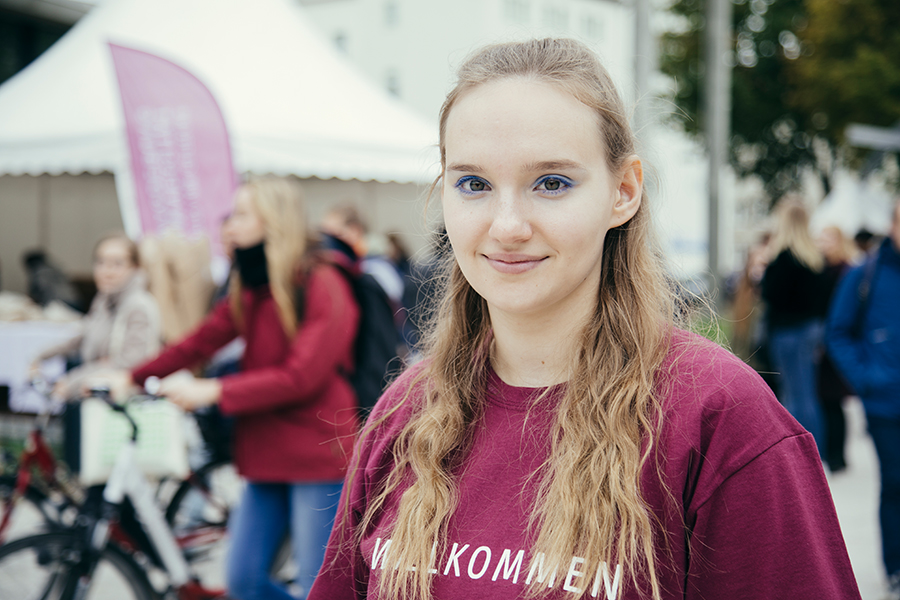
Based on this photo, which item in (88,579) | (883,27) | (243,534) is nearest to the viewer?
(243,534)

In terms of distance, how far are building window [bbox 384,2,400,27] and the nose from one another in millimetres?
38463

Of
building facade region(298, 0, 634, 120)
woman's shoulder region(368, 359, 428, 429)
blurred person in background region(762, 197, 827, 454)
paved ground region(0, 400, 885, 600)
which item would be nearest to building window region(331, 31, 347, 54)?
building facade region(298, 0, 634, 120)

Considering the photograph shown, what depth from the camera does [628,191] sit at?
1328 mm

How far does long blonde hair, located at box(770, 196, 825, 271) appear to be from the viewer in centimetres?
635

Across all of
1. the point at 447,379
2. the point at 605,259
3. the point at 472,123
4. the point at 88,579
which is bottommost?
the point at 88,579

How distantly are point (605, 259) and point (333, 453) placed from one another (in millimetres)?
1876

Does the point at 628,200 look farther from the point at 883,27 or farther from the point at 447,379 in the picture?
the point at 883,27

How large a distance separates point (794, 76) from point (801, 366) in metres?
20.4

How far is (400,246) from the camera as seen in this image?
9.15 meters

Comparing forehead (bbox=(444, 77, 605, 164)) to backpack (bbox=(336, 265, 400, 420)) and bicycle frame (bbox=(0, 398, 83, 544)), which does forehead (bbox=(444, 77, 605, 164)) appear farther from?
bicycle frame (bbox=(0, 398, 83, 544))

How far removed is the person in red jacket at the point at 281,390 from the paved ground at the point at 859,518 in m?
1.41

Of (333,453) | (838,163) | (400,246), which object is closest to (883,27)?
(838,163)

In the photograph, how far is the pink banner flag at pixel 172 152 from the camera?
768 cm

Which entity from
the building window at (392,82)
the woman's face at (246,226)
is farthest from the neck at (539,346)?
the building window at (392,82)
